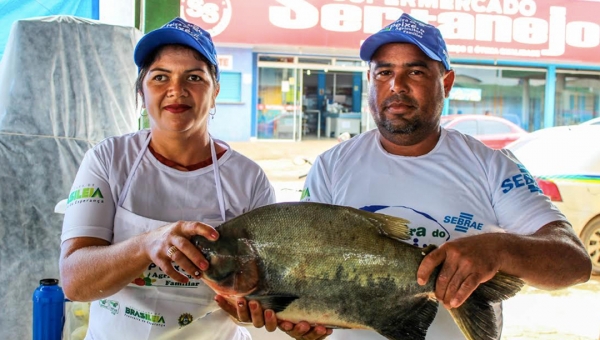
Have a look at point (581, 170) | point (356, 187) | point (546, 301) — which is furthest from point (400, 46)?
point (581, 170)

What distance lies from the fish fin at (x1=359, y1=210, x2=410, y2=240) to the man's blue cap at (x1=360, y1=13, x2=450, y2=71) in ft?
2.26

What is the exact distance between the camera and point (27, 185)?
3514 mm

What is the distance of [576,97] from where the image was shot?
21094 millimetres

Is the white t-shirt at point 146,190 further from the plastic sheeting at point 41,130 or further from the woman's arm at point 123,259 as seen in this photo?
the plastic sheeting at point 41,130

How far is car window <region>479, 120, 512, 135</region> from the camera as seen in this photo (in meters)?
13.7

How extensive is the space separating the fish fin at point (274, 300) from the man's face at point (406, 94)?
2.54 ft

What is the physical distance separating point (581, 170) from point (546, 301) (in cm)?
172

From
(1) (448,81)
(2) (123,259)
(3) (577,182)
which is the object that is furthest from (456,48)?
(2) (123,259)

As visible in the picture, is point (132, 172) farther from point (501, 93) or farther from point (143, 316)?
point (501, 93)

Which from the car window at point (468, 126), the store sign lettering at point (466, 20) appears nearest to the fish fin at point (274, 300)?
the car window at point (468, 126)

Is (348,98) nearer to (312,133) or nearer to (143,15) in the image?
(312,133)

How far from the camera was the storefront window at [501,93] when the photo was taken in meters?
20.1

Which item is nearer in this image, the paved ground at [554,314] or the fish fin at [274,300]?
the fish fin at [274,300]

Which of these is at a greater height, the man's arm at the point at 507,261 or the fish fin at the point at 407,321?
the man's arm at the point at 507,261
